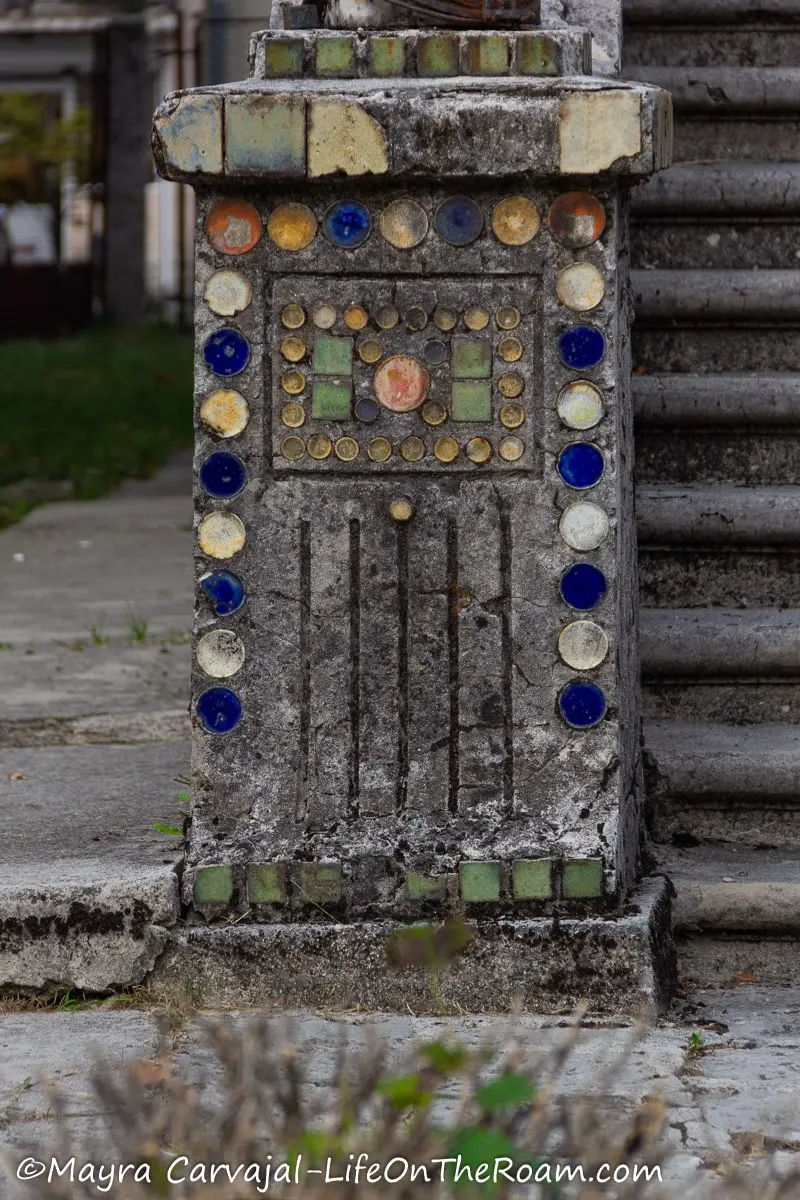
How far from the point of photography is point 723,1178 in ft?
7.38

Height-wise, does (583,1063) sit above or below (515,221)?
below

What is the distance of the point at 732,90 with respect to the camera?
4.49m

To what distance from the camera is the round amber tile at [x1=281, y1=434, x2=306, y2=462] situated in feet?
9.30

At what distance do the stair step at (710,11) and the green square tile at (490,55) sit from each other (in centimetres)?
202

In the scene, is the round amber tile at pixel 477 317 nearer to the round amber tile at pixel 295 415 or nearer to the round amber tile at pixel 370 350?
the round amber tile at pixel 370 350

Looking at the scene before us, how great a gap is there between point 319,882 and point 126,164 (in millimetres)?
17247

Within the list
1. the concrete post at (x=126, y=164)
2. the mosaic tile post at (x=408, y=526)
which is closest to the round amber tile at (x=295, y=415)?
the mosaic tile post at (x=408, y=526)

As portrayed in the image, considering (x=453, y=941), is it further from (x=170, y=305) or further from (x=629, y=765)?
(x=170, y=305)

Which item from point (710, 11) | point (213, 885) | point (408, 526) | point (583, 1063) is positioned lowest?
point (583, 1063)

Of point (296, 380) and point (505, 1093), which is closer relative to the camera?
point (505, 1093)

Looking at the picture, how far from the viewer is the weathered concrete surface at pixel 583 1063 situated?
2340mm

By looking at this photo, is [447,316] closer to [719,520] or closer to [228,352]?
[228,352]

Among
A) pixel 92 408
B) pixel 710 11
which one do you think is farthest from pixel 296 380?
pixel 92 408

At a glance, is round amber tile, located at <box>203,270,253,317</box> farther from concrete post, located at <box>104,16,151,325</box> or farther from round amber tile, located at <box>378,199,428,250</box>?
concrete post, located at <box>104,16,151,325</box>
